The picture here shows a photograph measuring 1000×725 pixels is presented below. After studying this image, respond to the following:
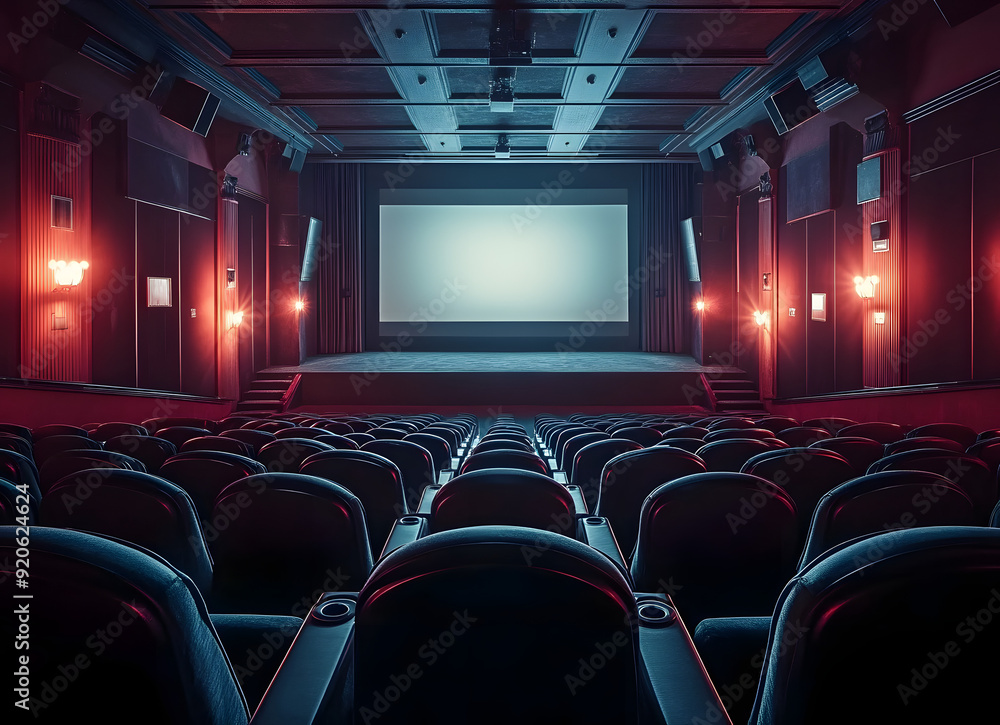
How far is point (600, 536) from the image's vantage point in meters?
1.98

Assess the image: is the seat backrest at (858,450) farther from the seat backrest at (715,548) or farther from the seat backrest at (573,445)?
the seat backrest at (715,548)

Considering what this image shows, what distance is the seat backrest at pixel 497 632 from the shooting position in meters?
0.82

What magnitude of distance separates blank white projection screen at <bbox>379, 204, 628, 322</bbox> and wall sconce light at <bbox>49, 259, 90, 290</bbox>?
25.9 ft

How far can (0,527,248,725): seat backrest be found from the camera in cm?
73

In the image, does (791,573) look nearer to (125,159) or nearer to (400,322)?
(125,159)

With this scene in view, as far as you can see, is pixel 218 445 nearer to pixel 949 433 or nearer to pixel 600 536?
pixel 600 536

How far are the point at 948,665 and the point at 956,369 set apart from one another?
794 cm

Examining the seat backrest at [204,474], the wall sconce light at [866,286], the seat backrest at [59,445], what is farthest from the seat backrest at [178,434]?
the wall sconce light at [866,286]

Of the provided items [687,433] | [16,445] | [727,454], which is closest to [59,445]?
[16,445]

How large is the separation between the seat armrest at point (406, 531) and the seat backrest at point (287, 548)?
0.19m

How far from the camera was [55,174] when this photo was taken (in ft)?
25.4

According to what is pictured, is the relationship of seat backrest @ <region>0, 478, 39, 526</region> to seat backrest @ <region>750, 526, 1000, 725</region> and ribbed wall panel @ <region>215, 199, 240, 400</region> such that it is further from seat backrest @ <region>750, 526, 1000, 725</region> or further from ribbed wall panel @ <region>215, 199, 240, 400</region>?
ribbed wall panel @ <region>215, 199, 240, 400</region>

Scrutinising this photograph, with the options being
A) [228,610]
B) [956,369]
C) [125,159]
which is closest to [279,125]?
[125,159]

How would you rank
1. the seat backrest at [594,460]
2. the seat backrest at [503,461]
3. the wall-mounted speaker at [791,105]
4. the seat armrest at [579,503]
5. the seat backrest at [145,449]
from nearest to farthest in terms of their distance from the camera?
the seat armrest at [579,503] → the seat backrest at [503,461] → the seat backrest at [145,449] → the seat backrest at [594,460] → the wall-mounted speaker at [791,105]
